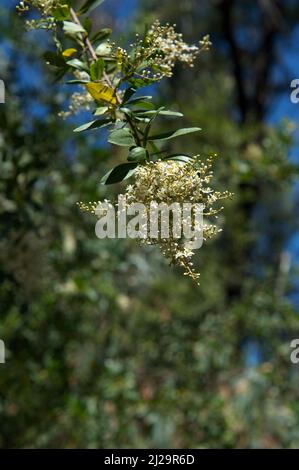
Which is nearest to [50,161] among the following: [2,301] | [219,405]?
[2,301]

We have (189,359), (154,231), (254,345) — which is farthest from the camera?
(254,345)

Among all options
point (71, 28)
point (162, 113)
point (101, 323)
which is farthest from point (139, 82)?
point (101, 323)

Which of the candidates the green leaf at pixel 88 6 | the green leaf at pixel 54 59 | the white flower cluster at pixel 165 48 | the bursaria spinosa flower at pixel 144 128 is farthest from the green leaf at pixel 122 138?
the green leaf at pixel 88 6

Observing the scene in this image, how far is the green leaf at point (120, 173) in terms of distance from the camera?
843mm

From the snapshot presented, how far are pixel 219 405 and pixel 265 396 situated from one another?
310mm

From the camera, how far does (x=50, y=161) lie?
84.1 inches

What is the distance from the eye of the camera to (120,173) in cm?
85

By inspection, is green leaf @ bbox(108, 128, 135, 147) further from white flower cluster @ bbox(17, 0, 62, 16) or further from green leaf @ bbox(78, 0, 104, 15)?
green leaf @ bbox(78, 0, 104, 15)

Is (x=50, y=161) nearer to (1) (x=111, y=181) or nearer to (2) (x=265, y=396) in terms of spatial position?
(1) (x=111, y=181)

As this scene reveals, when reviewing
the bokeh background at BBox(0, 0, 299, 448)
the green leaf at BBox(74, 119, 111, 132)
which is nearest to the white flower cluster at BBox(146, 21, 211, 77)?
the green leaf at BBox(74, 119, 111, 132)

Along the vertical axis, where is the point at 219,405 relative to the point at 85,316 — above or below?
below

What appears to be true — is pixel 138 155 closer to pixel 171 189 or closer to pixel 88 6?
pixel 171 189

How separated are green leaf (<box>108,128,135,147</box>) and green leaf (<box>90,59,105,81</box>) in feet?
0.29

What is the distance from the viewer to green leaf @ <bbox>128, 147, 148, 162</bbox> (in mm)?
863
